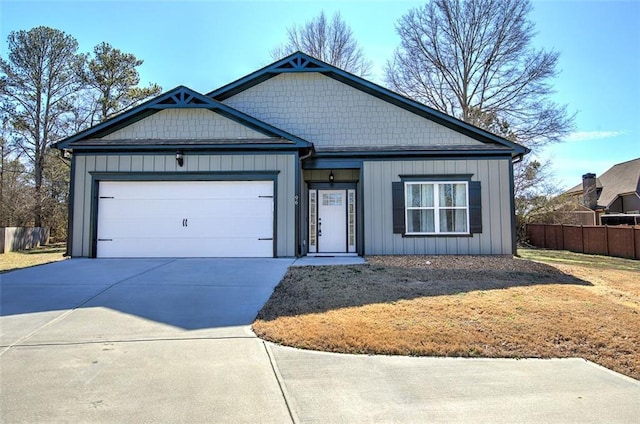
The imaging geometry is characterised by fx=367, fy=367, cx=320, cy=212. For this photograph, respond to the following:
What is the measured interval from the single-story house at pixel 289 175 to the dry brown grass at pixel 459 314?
2.79 m

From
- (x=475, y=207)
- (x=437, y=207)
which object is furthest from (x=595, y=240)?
(x=437, y=207)

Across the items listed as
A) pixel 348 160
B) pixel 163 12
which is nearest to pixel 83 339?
pixel 348 160

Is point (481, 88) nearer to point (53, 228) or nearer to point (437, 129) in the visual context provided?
point (437, 129)

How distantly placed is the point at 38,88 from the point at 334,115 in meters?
19.6

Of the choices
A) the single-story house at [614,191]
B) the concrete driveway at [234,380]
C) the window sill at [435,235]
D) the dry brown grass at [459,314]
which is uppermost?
the single-story house at [614,191]

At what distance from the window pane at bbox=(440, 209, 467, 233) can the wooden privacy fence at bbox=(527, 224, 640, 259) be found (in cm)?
722

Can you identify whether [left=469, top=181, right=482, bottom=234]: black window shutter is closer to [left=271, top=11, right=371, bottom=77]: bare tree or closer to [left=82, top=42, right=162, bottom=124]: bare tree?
[left=271, top=11, right=371, bottom=77]: bare tree

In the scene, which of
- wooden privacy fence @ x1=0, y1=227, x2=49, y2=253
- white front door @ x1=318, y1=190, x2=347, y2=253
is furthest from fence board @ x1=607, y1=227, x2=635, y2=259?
wooden privacy fence @ x1=0, y1=227, x2=49, y2=253

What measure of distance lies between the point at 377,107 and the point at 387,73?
1300 cm

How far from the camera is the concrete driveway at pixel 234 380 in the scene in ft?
8.66

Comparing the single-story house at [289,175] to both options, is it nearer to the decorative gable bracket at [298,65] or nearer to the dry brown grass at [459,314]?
the decorative gable bracket at [298,65]

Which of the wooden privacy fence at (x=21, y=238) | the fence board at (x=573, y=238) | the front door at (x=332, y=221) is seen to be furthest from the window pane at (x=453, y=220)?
the wooden privacy fence at (x=21, y=238)

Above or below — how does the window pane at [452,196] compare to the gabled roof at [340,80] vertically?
below

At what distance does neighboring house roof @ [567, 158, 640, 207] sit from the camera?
27062mm
